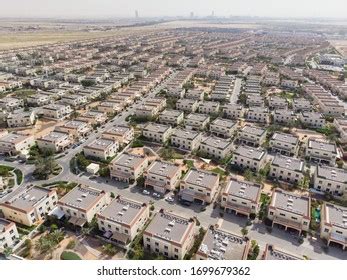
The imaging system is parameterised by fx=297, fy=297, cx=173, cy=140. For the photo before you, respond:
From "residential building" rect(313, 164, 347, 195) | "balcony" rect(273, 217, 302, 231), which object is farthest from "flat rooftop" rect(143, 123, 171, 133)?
"balcony" rect(273, 217, 302, 231)

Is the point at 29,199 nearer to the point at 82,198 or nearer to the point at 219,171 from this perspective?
the point at 82,198

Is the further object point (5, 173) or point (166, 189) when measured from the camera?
point (5, 173)

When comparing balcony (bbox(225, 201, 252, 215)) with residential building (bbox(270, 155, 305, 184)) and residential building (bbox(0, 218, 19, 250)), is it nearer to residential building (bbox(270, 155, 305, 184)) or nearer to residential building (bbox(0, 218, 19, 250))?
residential building (bbox(270, 155, 305, 184))

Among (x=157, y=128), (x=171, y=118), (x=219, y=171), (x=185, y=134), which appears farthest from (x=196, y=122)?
(x=219, y=171)

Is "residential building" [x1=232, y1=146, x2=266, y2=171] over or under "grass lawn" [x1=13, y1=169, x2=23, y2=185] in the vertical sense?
over

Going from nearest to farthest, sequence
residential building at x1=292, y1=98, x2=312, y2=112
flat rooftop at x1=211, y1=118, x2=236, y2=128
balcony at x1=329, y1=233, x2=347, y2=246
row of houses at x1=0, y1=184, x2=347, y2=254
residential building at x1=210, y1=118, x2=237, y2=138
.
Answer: row of houses at x1=0, y1=184, x2=347, y2=254 → balcony at x1=329, y1=233, x2=347, y2=246 → residential building at x1=210, y1=118, x2=237, y2=138 → flat rooftop at x1=211, y1=118, x2=236, y2=128 → residential building at x1=292, y1=98, x2=312, y2=112

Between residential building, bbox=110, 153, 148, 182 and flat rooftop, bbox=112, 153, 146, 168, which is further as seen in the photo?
flat rooftop, bbox=112, 153, 146, 168
